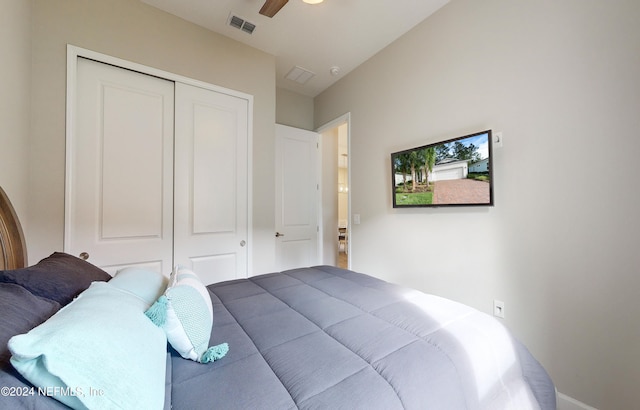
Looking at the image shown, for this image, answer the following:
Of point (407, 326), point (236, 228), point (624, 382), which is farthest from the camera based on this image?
point (236, 228)

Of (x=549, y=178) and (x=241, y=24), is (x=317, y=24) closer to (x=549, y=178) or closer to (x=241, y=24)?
(x=241, y=24)

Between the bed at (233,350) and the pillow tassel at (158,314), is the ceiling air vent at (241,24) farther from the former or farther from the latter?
the pillow tassel at (158,314)

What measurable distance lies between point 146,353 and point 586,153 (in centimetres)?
214

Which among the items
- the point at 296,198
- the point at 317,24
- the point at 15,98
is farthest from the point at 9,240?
the point at 317,24

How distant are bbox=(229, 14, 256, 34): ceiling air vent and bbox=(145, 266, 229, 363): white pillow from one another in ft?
7.75

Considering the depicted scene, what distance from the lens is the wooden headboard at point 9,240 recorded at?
1101mm

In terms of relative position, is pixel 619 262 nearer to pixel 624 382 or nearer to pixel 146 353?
pixel 624 382

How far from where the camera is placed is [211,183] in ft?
7.59

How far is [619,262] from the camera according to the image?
123 centimetres

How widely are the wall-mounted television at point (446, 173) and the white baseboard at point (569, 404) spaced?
119cm

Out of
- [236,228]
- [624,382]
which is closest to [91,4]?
[236,228]

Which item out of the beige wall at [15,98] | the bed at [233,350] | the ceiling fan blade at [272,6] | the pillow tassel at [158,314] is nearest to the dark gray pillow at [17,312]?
the bed at [233,350]

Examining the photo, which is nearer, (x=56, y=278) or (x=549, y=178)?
(x=56, y=278)

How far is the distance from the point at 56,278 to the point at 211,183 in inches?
58.5
